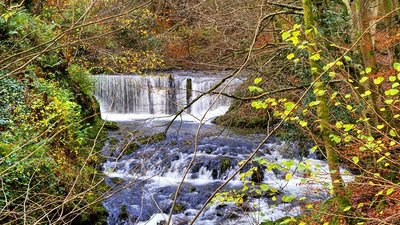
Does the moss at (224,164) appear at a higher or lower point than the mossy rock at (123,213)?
higher

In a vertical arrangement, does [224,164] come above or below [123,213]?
above

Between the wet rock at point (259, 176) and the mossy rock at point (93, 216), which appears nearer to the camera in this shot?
the mossy rock at point (93, 216)

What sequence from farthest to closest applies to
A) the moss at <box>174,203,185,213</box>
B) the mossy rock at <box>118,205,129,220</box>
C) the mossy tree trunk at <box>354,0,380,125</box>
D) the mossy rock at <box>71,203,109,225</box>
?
the moss at <box>174,203,185,213</box> → the mossy rock at <box>118,205,129,220</box> → the mossy rock at <box>71,203,109,225</box> → the mossy tree trunk at <box>354,0,380,125</box>

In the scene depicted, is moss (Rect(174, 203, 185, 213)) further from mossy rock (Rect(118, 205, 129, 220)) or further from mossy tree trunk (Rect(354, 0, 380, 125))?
mossy tree trunk (Rect(354, 0, 380, 125))

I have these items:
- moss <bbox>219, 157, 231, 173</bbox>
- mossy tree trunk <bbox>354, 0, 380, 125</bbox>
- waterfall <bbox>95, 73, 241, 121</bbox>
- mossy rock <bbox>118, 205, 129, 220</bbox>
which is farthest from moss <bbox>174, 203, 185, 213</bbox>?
waterfall <bbox>95, 73, 241, 121</bbox>

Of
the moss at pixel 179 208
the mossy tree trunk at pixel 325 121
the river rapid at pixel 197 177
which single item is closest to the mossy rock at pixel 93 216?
the river rapid at pixel 197 177

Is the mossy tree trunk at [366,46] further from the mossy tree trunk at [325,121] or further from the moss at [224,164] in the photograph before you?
the moss at [224,164]

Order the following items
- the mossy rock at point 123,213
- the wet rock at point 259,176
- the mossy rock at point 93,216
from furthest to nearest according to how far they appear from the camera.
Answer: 1. the wet rock at point 259,176
2. the mossy rock at point 123,213
3. the mossy rock at point 93,216

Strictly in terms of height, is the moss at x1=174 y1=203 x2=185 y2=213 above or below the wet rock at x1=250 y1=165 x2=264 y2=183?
below

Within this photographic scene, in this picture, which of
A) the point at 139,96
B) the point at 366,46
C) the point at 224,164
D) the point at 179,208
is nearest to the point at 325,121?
the point at 366,46

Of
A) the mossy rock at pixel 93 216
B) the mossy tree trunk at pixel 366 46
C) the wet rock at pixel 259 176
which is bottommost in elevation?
A: the mossy rock at pixel 93 216

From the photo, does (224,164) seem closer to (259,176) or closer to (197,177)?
(197,177)

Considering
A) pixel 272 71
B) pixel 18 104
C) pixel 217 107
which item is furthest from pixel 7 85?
pixel 217 107

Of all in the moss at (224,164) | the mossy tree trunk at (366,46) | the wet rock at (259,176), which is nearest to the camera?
the mossy tree trunk at (366,46)
